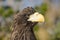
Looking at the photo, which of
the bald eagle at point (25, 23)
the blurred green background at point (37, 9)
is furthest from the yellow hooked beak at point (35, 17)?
the blurred green background at point (37, 9)

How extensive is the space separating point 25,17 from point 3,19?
2058 millimetres

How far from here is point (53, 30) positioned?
15.7 feet

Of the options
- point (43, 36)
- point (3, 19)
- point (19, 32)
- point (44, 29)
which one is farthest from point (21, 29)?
point (44, 29)

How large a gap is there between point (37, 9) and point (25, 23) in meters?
0.94

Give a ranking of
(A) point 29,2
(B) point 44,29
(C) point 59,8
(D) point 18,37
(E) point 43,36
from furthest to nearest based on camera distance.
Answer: (C) point 59,8, (B) point 44,29, (E) point 43,36, (A) point 29,2, (D) point 18,37

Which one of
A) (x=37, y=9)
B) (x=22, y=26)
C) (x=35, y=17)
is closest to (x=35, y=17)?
A: (x=35, y=17)

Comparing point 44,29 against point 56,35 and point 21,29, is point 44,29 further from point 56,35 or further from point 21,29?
point 21,29

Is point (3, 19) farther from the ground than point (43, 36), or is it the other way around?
point (3, 19)

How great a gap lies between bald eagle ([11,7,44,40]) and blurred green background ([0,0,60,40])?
33.5 inches

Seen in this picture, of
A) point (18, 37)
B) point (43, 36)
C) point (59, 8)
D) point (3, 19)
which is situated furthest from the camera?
point (59, 8)

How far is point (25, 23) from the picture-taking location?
2260 mm

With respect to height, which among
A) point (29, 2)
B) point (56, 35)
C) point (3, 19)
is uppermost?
point (29, 2)

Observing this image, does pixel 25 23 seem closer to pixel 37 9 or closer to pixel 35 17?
pixel 35 17

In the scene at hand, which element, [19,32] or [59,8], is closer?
[19,32]
